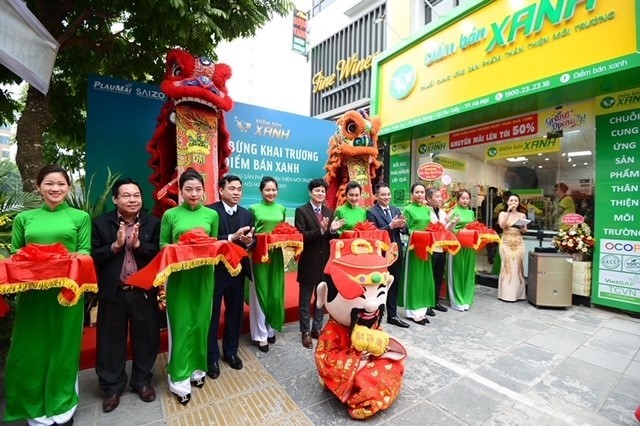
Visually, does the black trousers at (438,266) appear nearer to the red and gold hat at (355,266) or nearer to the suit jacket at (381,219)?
the suit jacket at (381,219)

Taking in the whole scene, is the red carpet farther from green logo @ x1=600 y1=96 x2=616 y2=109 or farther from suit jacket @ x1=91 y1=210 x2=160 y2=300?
green logo @ x1=600 y1=96 x2=616 y2=109

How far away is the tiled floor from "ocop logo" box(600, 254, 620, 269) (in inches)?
36.7

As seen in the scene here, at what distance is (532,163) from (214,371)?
607 cm

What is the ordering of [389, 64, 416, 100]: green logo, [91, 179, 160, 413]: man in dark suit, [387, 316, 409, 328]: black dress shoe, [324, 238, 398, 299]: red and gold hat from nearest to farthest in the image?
[324, 238, 398, 299]: red and gold hat
[91, 179, 160, 413]: man in dark suit
[387, 316, 409, 328]: black dress shoe
[389, 64, 416, 100]: green logo

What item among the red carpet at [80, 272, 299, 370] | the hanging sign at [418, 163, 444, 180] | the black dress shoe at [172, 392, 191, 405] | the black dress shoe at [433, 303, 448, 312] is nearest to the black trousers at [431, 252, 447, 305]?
the black dress shoe at [433, 303, 448, 312]

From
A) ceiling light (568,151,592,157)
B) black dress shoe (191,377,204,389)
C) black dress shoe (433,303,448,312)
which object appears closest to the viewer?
black dress shoe (191,377,204,389)

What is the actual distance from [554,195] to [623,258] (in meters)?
1.43

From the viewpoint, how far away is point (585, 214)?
491cm

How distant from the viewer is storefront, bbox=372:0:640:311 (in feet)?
13.8

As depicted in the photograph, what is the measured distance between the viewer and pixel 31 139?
317 cm

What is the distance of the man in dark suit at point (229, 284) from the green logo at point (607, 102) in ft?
17.4

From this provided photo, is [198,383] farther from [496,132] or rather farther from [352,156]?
[496,132]

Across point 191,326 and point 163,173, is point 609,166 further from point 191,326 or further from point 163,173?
point 163,173

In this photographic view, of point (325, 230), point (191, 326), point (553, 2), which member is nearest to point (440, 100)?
point (553, 2)
